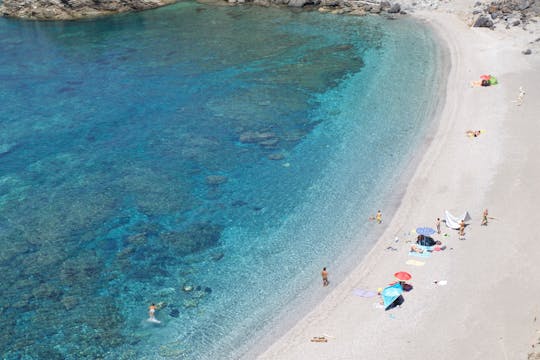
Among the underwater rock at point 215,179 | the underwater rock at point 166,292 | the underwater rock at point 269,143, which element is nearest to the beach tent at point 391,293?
the underwater rock at point 166,292

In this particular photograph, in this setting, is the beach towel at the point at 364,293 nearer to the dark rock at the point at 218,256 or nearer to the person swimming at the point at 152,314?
the dark rock at the point at 218,256

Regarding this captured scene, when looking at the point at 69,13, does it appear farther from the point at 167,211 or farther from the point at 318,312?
the point at 318,312

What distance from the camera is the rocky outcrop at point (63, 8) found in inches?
3548

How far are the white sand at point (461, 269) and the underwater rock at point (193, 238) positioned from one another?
9.67m

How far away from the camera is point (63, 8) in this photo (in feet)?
296

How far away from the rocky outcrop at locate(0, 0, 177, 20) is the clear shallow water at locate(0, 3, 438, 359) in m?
9.72

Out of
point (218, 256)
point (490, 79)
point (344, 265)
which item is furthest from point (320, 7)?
point (344, 265)

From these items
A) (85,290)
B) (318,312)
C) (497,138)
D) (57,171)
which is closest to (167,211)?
(85,290)

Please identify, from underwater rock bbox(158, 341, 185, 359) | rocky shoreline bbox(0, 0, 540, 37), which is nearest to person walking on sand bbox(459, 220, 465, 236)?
underwater rock bbox(158, 341, 185, 359)

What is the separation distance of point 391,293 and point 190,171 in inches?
869

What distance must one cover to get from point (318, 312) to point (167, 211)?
15.4 metres

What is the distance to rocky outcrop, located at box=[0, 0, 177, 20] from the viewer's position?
9012 centimetres

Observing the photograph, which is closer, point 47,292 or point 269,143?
point 47,292

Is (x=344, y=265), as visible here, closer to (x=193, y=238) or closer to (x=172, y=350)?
(x=193, y=238)
